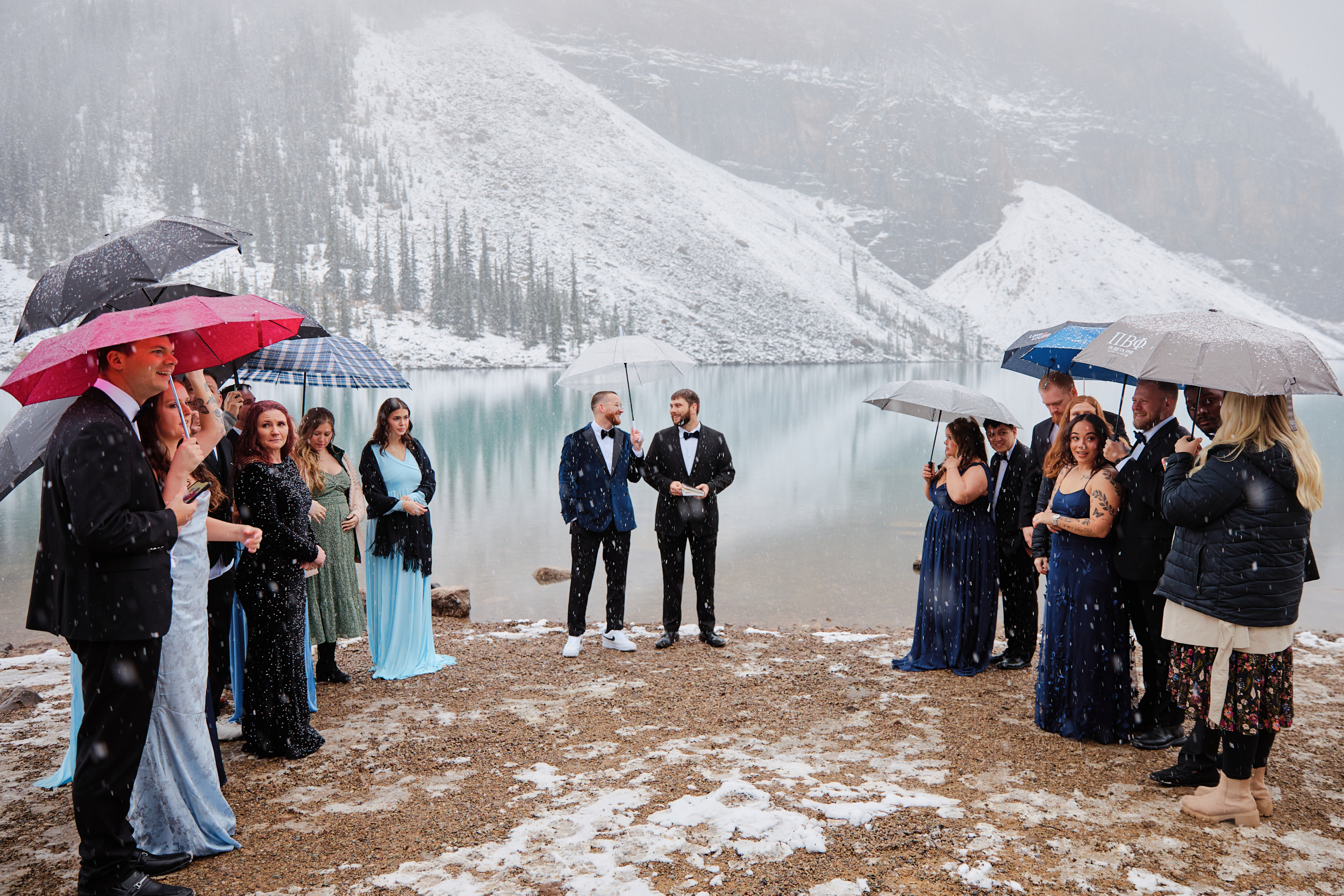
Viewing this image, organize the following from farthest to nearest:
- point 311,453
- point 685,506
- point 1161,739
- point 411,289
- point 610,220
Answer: point 610,220
point 411,289
point 685,506
point 311,453
point 1161,739

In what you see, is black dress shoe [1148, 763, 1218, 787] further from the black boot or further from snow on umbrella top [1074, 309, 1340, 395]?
the black boot

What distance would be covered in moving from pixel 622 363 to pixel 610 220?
347ft

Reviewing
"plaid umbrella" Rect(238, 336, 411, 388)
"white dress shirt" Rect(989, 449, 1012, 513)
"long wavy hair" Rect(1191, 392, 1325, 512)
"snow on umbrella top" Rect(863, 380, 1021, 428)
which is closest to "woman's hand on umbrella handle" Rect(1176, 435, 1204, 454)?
"long wavy hair" Rect(1191, 392, 1325, 512)

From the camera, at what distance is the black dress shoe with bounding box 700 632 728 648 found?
270 inches

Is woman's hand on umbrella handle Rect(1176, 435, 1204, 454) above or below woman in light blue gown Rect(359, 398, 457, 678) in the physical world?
above

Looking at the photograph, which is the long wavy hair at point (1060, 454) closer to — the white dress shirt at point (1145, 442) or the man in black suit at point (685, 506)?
the white dress shirt at point (1145, 442)

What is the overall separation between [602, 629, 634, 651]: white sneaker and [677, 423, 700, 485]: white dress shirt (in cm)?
135

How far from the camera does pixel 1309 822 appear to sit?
3.56m

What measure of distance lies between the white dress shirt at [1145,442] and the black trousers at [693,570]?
3.18 m

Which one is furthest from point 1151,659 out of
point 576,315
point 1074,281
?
point 1074,281

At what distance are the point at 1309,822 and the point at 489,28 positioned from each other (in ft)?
622

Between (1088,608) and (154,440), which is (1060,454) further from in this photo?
(154,440)

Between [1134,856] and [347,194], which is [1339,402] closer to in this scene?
[1134,856]

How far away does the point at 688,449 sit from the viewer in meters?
6.93
